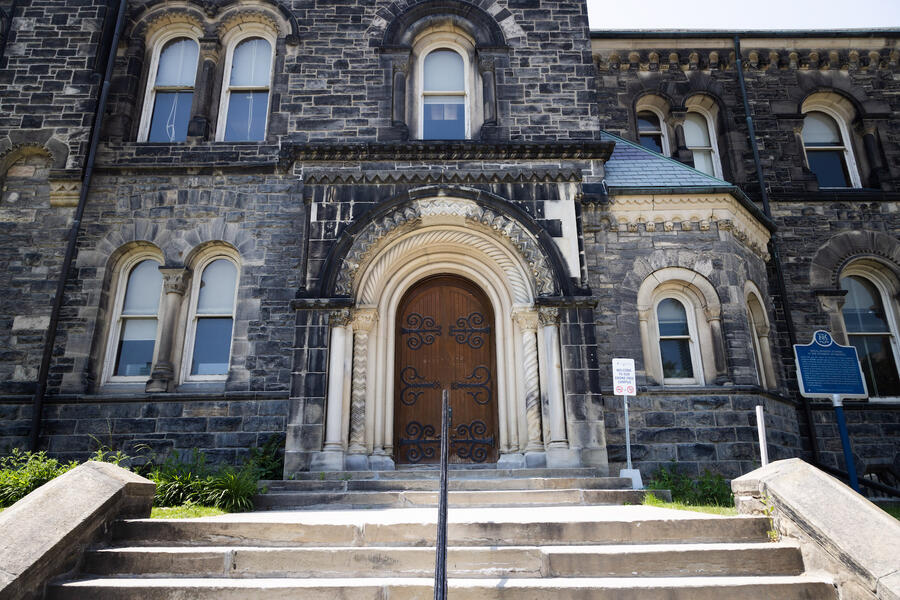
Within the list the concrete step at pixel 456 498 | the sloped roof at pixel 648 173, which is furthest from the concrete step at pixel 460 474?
the sloped roof at pixel 648 173

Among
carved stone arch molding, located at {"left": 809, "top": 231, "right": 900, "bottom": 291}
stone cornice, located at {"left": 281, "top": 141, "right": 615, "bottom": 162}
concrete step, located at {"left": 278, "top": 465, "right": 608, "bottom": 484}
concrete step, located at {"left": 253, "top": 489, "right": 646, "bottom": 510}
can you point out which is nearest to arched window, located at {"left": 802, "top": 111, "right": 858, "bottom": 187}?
carved stone arch molding, located at {"left": 809, "top": 231, "right": 900, "bottom": 291}

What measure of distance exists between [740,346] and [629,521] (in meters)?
5.78

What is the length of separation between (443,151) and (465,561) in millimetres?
7040

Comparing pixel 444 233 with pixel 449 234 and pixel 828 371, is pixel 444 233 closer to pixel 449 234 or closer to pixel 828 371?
pixel 449 234

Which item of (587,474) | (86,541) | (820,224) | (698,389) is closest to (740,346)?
(698,389)

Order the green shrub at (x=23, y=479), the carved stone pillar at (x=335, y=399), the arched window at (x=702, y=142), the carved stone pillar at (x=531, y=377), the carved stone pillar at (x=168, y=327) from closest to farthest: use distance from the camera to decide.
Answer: the green shrub at (x=23, y=479)
the carved stone pillar at (x=335, y=399)
the carved stone pillar at (x=531, y=377)
the carved stone pillar at (x=168, y=327)
the arched window at (x=702, y=142)

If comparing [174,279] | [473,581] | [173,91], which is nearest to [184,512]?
[473,581]

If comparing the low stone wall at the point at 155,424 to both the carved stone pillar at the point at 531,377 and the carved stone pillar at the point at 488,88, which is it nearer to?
the carved stone pillar at the point at 531,377

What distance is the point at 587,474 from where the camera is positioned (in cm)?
830

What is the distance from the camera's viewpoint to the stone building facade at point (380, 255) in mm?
9492

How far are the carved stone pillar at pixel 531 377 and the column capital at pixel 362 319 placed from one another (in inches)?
86.6

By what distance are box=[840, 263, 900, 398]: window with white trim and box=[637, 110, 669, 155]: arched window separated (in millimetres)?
4609

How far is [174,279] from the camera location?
34.3 feet

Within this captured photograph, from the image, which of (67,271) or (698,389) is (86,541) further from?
(698,389)
